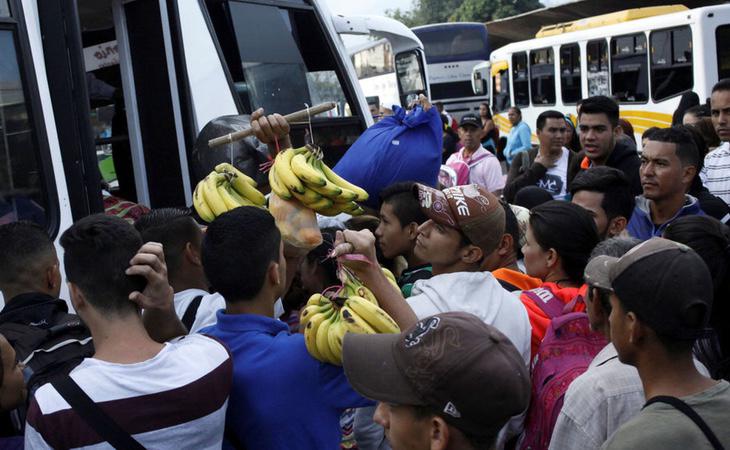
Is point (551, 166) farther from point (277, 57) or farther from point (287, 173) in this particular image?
point (287, 173)

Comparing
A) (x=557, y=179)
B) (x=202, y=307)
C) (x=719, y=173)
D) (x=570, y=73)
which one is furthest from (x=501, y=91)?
(x=202, y=307)

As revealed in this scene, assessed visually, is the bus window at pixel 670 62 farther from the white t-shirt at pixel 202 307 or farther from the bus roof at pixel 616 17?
the white t-shirt at pixel 202 307

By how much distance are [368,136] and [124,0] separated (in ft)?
6.01

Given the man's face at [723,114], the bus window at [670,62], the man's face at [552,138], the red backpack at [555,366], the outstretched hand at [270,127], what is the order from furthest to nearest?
1. the bus window at [670,62]
2. the man's face at [552,138]
3. the man's face at [723,114]
4. the outstretched hand at [270,127]
5. the red backpack at [555,366]

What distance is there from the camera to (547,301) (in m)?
3.28

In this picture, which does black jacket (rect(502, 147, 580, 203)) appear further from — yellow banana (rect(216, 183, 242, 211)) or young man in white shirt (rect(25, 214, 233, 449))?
young man in white shirt (rect(25, 214, 233, 449))

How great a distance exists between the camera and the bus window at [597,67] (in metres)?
18.6

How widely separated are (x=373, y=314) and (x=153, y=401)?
0.67m

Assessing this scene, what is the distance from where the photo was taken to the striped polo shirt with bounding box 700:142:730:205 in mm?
5689

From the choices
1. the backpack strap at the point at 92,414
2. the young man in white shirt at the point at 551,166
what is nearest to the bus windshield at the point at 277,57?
the young man in white shirt at the point at 551,166

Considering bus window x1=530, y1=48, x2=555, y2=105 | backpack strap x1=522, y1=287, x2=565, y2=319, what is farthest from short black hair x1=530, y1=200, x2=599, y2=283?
bus window x1=530, y1=48, x2=555, y2=105

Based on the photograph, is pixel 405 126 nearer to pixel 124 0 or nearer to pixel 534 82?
pixel 124 0

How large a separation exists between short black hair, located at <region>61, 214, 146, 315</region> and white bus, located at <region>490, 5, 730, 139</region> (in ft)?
48.8

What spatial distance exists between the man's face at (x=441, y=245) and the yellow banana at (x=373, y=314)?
0.78 meters
